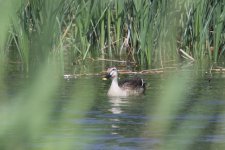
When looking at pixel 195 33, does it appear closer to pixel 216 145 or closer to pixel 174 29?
pixel 216 145

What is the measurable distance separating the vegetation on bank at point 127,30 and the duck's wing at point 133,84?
573mm

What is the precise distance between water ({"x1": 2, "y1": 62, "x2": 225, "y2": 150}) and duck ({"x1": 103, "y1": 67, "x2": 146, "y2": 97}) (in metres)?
0.14

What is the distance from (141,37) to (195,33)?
1.05 metres

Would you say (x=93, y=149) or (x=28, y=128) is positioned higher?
(x=28, y=128)

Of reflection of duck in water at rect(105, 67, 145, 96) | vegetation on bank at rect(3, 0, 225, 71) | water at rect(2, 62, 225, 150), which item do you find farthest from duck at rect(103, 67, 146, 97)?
vegetation on bank at rect(3, 0, 225, 71)

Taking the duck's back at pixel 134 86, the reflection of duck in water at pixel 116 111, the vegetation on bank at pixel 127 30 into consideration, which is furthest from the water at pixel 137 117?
the vegetation on bank at pixel 127 30

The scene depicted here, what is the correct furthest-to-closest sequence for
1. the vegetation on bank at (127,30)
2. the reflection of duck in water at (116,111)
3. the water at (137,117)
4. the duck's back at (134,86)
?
the vegetation on bank at (127,30), the duck's back at (134,86), the reflection of duck in water at (116,111), the water at (137,117)

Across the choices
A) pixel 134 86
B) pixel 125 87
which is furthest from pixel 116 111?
pixel 125 87

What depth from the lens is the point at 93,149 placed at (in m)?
6.05

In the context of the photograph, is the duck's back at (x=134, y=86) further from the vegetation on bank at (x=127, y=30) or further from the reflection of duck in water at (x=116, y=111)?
the vegetation on bank at (x=127, y=30)

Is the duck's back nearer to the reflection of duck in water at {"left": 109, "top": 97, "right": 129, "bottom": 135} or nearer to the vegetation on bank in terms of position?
the reflection of duck in water at {"left": 109, "top": 97, "right": 129, "bottom": 135}

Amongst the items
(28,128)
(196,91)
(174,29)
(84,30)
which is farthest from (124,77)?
(28,128)

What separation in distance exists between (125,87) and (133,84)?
1.22 ft

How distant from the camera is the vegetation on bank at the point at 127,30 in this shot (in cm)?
1134
